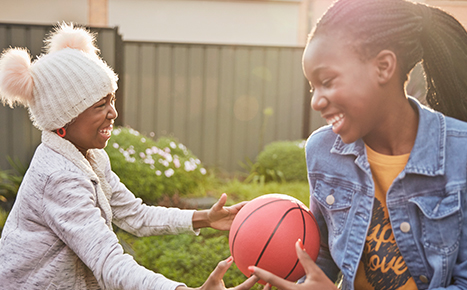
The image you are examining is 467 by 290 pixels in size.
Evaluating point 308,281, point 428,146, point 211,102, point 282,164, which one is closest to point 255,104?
point 211,102

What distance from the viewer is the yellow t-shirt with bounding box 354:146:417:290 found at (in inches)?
74.2

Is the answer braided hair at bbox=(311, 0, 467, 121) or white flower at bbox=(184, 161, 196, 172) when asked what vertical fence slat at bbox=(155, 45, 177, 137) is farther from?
braided hair at bbox=(311, 0, 467, 121)

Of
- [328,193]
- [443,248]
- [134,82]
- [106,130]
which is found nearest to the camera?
[443,248]

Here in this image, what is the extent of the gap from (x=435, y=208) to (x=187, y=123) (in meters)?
7.74

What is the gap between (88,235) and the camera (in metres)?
2.11

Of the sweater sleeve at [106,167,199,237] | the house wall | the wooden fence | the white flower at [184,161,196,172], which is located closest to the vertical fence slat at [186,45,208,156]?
the wooden fence

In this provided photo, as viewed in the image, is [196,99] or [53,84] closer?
[53,84]

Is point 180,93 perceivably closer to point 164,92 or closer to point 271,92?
point 164,92

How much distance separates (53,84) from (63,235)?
0.82 m

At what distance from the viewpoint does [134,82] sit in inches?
359

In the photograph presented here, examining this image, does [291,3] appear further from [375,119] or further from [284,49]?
[375,119]

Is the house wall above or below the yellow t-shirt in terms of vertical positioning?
above

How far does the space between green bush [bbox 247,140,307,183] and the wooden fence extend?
53.0 inches

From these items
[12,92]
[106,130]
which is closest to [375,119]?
[106,130]
